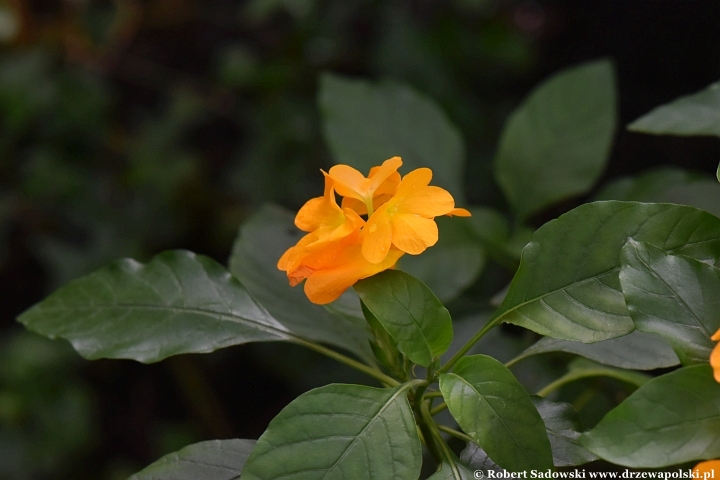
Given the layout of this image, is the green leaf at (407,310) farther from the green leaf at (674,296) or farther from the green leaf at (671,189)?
the green leaf at (671,189)

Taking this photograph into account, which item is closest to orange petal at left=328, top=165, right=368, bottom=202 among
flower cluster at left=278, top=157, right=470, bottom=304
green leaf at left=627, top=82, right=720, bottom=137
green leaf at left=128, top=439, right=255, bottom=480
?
flower cluster at left=278, top=157, right=470, bottom=304

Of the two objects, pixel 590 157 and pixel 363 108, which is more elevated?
pixel 363 108

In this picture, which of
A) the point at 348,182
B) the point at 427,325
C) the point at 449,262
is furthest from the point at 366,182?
the point at 449,262

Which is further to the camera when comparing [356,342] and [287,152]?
[287,152]

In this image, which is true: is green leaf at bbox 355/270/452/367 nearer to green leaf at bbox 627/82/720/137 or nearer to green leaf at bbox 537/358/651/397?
green leaf at bbox 537/358/651/397

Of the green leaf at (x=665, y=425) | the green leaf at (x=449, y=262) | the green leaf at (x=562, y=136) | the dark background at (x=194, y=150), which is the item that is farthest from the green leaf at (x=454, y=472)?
the dark background at (x=194, y=150)

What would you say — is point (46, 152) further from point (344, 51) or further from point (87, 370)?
point (344, 51)

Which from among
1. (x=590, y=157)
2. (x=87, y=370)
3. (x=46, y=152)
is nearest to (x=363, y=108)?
(x=590, y=157)
